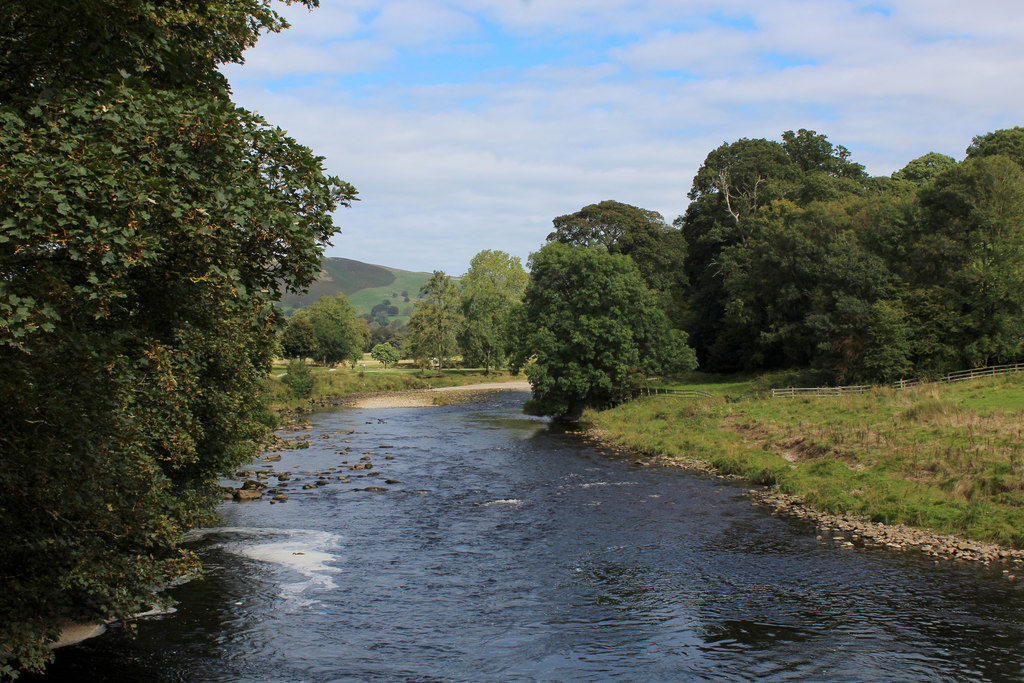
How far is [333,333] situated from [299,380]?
138 feet

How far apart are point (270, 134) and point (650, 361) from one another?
5076 centimetres

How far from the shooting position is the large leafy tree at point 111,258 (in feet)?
33.1

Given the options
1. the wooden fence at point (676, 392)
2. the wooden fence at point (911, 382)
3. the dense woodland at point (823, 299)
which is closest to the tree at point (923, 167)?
the dense woodland at point (823, 299)

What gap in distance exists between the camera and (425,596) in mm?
21766

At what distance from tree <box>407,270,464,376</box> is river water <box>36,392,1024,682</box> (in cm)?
8145

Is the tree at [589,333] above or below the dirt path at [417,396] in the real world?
above

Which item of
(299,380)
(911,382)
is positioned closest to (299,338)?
(299,380)

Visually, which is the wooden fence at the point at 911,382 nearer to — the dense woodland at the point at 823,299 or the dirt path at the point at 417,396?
the dense woodland at the point at 823,299

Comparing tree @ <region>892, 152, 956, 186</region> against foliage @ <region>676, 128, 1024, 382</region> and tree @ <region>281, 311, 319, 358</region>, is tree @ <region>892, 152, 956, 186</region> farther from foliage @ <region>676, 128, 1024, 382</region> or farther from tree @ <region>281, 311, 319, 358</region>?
tree @ <region>281, 311, 319, 358</region>

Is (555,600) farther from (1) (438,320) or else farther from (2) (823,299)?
(1) (438,320)

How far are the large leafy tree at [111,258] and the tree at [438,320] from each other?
10024 cm

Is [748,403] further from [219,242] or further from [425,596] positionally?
[219,242]

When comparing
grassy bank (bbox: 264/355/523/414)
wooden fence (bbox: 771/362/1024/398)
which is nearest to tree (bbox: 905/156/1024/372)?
wooden fence (bbox: 771/362/1024/398)

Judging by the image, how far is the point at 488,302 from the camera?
11412cm
